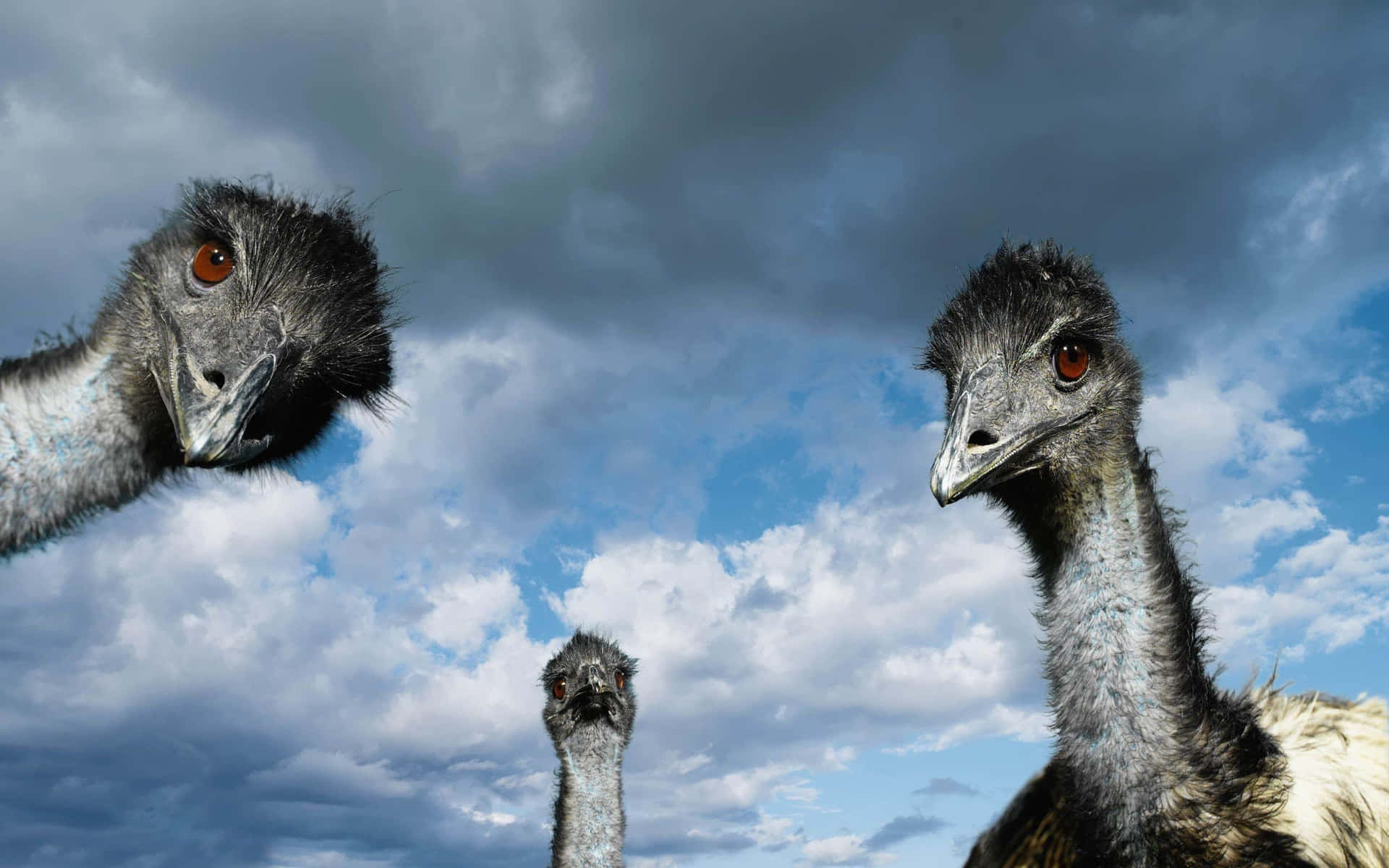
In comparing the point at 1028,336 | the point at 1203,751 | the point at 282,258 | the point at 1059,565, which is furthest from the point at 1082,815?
the point at 282,258

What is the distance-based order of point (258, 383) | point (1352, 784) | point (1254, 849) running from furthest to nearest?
point (258, 383)
point (1352, 784)
point (1254, 849)

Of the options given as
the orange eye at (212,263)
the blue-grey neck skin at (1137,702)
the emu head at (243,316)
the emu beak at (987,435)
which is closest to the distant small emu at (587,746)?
the emu head at (243,316)

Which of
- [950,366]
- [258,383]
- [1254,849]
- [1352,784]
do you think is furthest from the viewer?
[950,366]

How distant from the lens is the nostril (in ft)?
12.4

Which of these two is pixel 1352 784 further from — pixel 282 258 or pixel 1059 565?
pixel 282 258

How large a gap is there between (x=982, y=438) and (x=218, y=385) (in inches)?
107

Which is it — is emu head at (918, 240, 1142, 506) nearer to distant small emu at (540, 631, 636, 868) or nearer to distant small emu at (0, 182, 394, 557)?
distant small emu at (0, 182, 394, 557)

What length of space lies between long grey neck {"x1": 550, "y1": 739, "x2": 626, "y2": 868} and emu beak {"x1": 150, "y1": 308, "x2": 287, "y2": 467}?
4394 mm

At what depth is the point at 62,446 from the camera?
4.11 metres

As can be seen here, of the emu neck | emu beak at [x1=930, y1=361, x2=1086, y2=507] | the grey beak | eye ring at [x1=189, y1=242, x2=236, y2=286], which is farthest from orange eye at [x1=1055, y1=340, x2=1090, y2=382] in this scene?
the grey beak

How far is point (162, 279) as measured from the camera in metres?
4.40

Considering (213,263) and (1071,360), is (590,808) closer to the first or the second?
(213,263)

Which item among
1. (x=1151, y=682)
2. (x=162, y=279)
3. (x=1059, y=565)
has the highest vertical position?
(x=162, y=279)

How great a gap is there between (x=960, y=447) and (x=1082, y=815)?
47.2 inches
